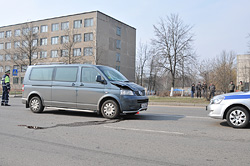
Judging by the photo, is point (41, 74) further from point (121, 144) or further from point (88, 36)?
point (88, 36)

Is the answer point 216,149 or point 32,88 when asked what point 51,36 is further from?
point 216,149

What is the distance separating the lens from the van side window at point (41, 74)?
1020 centimetres

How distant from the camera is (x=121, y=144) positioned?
540 cm

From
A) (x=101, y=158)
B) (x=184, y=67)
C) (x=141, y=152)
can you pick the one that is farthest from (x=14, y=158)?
(x=184, y=67)

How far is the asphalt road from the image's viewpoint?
430 centimetres

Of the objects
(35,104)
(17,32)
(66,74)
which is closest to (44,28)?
(17,32)

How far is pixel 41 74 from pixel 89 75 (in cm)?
246

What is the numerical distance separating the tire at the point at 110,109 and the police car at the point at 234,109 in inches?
128

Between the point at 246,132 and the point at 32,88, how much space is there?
27.2ft

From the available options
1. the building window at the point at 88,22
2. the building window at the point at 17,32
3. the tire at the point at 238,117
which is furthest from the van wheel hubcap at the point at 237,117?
the building window at the point at 17,32

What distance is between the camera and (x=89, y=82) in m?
9.24

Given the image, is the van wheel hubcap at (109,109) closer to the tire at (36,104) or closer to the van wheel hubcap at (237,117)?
the tire at (36,104)

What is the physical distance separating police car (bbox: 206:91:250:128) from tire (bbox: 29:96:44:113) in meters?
6.90

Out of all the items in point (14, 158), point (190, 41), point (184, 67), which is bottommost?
point (14, 158)
